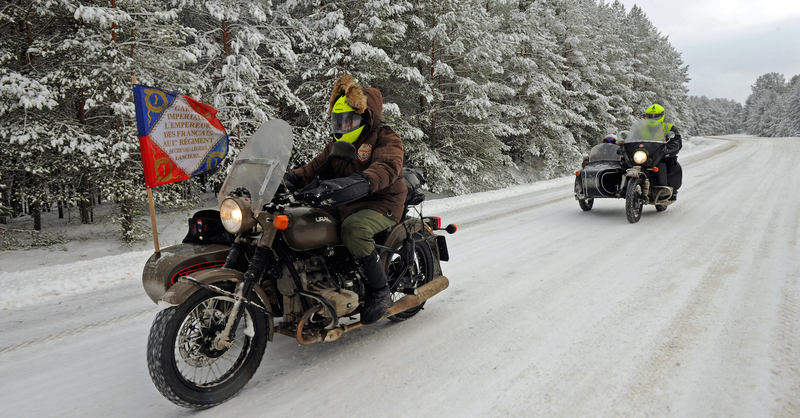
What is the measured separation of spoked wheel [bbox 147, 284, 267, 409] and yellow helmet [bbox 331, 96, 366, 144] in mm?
1543

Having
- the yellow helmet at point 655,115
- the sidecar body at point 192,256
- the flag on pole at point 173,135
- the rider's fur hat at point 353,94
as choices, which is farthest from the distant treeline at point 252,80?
the rider's fur hat at point 353,94

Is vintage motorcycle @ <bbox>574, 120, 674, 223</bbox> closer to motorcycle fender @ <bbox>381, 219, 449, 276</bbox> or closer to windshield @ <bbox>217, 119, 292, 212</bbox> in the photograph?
motorcycle fender @ <bbox>381, 219, 449, 276</bbox>

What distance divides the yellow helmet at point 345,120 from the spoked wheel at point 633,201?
20.0 ft

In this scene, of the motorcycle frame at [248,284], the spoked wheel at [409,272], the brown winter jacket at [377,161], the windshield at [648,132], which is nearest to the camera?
the motorcycle frame at [248,284]

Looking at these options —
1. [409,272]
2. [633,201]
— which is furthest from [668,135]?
[409,272]

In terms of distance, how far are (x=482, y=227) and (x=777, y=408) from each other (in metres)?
5.50

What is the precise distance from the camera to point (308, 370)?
2.97 m

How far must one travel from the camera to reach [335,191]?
2742 mm

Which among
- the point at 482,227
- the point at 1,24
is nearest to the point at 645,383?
the point at 482,227

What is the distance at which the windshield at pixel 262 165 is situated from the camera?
2.69m

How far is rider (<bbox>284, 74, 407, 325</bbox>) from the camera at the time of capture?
9.74 feet

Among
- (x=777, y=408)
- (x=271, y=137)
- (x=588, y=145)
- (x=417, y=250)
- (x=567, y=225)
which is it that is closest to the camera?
(x=777, y=408)

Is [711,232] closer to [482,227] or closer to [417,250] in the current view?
[482,227]

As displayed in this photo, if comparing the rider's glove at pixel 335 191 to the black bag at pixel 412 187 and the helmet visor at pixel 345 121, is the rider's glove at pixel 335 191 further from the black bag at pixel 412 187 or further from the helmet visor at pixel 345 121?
the black bag at pixel 412 187
